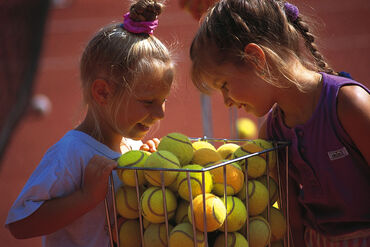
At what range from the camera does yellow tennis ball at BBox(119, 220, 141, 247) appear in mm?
1457

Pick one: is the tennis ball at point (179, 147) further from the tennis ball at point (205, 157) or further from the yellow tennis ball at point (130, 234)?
the yellow tennis ball at point (130, 234)

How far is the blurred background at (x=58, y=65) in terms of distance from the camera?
7270 millimetres

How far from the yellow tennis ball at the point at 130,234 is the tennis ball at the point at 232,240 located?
0.23 meters

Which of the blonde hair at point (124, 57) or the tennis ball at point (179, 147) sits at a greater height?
the blonde hair at point (124, 57)

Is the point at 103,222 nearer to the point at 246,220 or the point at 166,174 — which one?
the point at 166,174

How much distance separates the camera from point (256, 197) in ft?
4.86

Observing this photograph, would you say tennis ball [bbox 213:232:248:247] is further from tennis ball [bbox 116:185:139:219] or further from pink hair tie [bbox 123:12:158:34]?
pink hair tie [bbox 123:12:158:34]

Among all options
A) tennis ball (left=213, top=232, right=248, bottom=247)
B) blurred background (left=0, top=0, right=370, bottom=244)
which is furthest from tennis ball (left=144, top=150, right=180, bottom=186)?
blurred background (left=0, top=0, right=370, bottom=244)

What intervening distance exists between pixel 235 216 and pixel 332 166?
382 mm

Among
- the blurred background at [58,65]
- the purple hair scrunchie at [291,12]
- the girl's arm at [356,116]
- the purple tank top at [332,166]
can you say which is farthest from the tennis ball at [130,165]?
the blurred background at [58,65]

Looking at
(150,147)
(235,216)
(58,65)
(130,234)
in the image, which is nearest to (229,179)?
(235,216)

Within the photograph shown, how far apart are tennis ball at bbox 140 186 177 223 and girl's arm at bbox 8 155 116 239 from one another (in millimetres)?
128

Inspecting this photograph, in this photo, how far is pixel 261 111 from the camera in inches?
65.1

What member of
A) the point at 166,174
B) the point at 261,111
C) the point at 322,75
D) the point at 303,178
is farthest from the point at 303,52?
the point at 166,174
